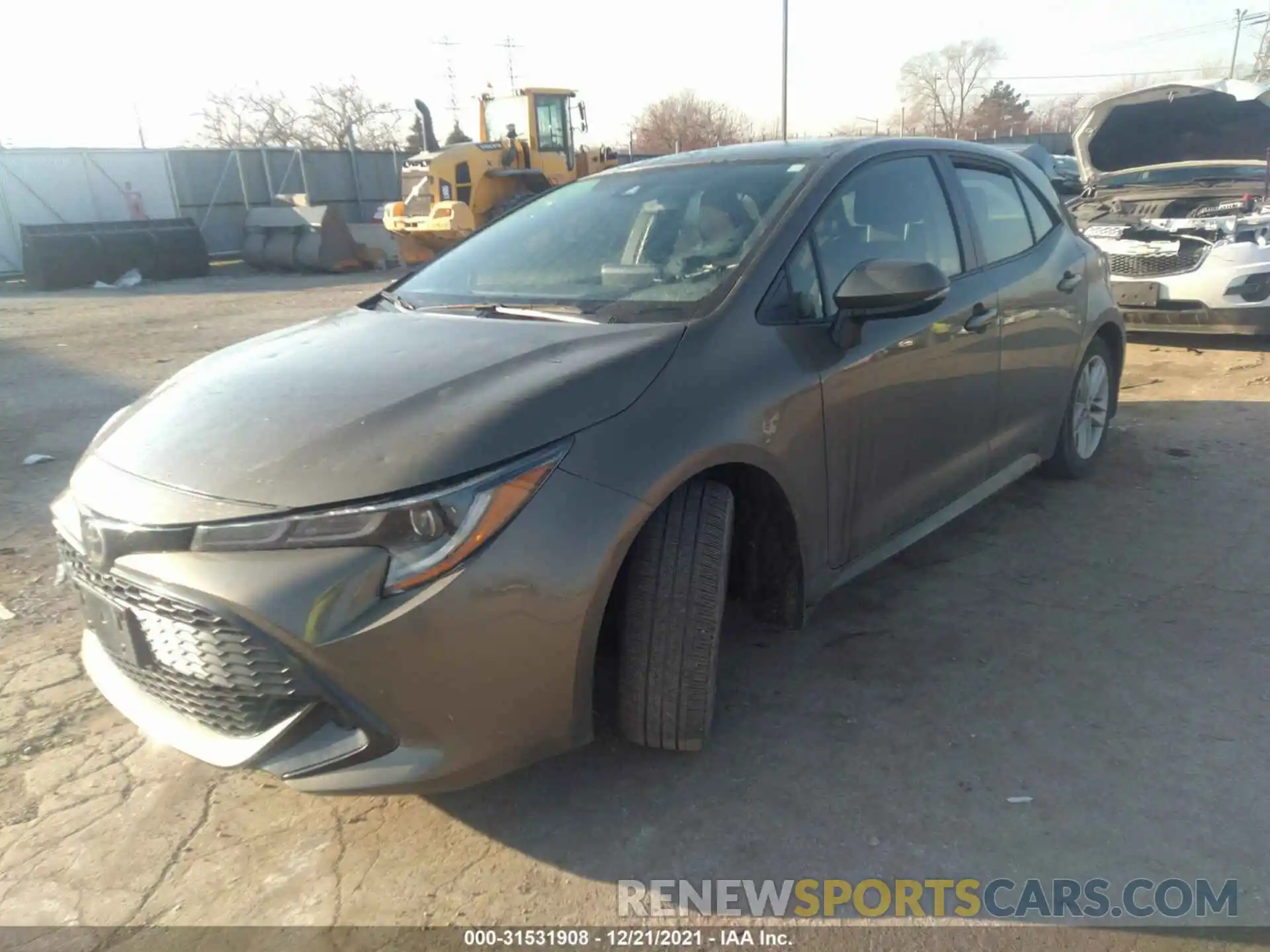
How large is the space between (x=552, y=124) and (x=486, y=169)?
70.1 inches

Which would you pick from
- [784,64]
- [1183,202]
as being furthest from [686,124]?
[1183,202]

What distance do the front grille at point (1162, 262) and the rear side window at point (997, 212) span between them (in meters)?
4.02

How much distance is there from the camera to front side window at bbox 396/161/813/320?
2.78 metres

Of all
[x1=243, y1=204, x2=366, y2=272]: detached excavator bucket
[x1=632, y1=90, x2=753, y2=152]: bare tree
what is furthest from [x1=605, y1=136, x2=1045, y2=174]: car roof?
[x1=632, y1=90, x2=753, y2=152]: bare tree

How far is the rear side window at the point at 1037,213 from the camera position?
4.08 m

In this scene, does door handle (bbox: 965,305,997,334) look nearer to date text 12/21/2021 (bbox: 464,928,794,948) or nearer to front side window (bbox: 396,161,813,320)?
front side window (bbox: 396,161,813,320)

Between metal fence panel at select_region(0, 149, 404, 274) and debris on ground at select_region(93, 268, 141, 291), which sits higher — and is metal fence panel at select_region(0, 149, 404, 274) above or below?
above

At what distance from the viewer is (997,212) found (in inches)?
151

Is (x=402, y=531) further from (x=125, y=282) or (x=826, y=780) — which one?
(x=125, y=282)

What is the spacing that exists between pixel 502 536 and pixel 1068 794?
63.8 inches

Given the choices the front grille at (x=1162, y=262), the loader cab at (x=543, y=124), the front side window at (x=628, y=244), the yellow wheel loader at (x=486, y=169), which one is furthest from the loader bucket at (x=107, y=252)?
the front side window at (x=628, y=244)

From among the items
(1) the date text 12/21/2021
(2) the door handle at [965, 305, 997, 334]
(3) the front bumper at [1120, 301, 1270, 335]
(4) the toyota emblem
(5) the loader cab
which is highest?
(5) the loader cab

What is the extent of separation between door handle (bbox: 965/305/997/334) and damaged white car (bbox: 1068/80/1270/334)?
4420mm

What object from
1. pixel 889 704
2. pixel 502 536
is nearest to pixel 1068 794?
pixel 889 704
